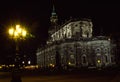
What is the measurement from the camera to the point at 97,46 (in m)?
94.9

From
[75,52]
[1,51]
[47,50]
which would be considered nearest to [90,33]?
[75,52]

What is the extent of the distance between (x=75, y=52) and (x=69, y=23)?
12.1 m

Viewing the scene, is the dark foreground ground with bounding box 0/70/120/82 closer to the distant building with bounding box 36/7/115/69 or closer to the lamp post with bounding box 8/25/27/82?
the lamp post with bounding box 8/25/27/82

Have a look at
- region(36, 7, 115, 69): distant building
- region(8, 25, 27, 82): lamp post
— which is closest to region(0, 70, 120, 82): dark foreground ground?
region(8, 25, 27, 82): lamp post

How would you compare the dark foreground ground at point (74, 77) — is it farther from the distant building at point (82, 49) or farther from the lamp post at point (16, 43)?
the distant building at point (82, 49)

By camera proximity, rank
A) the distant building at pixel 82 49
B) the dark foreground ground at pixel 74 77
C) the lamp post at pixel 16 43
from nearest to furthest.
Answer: the lamp post at pixel 16 43, the dark foreground ground at pixel 74 77, the distant building at pixel 82 49

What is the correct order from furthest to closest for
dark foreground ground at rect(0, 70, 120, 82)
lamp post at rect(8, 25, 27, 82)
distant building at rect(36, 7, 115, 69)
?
distant building at rect(36, 7, 115, 69), dark foreground ground at rect(0, 70, 120, 82), lamp post at rect(8, 25, 27, 82)

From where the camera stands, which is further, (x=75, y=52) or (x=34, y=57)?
(x=34, y=57)

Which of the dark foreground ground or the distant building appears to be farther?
the distant building

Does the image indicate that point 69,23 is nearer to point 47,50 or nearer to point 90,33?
point 90,33

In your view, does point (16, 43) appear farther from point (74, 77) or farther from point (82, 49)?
point (82, 49)

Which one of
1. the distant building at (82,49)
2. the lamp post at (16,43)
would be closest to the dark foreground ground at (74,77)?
the lamp post at (16,43)

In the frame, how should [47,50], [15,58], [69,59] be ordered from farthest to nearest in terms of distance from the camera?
[47,50] < [69,59] < [15,58]

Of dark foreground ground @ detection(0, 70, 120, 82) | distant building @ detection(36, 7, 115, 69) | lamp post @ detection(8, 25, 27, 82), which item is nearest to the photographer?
lamp post @ detection(8, 25, 27, 82)
